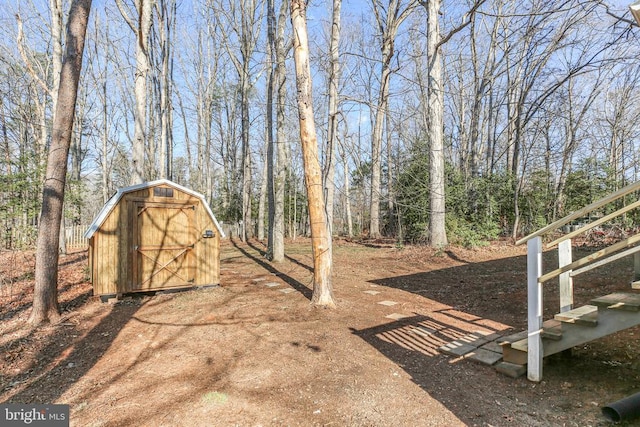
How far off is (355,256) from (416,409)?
897cm

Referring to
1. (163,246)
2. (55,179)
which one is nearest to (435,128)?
(163,246)

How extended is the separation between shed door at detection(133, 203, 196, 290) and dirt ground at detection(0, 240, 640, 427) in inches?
16.6

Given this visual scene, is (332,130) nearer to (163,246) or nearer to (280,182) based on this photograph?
(163,246)

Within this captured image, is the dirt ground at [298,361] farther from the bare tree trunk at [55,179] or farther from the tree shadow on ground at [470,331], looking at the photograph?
the bare tree trunk at [55,179]

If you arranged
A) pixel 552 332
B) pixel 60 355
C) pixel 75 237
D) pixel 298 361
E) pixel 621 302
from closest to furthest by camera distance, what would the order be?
pixel 621 302 < pixel 552 332 < pixel 298 361 < pixel 60 355 < pixel 75 237

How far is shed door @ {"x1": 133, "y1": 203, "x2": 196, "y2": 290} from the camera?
6367mm

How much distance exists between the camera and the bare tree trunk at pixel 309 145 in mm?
4938

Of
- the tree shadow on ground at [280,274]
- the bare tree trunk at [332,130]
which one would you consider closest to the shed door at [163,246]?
the tree shadow on ground at [280,274]

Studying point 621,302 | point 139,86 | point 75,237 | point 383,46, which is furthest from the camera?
point 75,237

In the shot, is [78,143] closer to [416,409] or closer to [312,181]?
[312,181]

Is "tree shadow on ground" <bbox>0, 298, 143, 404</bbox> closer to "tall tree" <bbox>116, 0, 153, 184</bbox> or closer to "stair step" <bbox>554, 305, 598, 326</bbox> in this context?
"stair step" <bbox>554, 305, 598, 326</bbox>

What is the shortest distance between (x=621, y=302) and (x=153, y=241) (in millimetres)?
6992

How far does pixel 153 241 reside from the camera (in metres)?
6.50

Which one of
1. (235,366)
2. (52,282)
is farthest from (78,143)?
(235,366)
